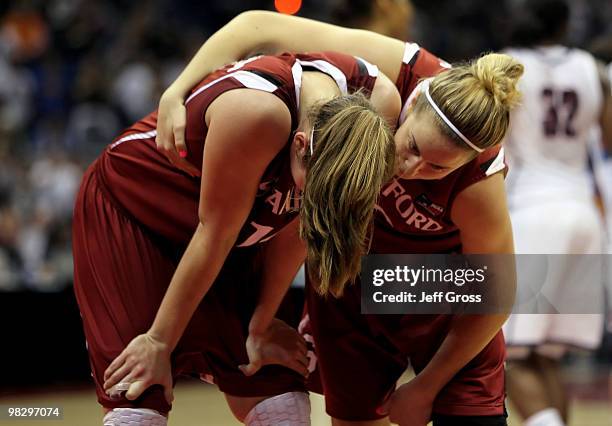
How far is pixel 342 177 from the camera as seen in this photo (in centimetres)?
221

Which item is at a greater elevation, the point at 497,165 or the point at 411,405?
the point at 497,165

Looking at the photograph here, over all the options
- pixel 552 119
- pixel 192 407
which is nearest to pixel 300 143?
pixel 552 119

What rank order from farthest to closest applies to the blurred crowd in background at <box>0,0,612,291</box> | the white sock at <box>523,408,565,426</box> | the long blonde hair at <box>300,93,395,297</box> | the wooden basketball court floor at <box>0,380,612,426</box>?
the blurred crowd in background at <box>0,0,612,291</box> → the wooden basketball court floor at <box>0,380,612,426</box> → the white sock at <box>523,408,565,426</box> → the long blonde hair at <box>300,93,395,297</box>

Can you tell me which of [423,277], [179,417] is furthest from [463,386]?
[179,417]

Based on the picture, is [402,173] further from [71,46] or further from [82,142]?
[71,46]

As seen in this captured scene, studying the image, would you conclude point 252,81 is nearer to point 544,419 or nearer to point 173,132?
point 173,132

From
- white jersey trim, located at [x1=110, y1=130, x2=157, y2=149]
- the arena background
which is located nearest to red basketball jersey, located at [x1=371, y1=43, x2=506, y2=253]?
white jersey trim, located at [x1=110, y1=130, x2=157, y2=149]

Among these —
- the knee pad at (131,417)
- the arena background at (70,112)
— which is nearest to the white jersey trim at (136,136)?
the knee pad at (131,417)

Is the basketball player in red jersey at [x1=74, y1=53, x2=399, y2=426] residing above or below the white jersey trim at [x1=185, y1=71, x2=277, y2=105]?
below

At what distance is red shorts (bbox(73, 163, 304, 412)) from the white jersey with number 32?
1669 mm

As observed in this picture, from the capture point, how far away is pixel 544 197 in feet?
13.2

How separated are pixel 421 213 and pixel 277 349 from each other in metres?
0.54

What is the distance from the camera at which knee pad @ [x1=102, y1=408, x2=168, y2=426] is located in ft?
8.30

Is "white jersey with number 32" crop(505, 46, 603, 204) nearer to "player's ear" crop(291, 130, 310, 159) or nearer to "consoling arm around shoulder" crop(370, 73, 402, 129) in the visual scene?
"consoling arm around shoulder" crop(370, 73, 402, 129)
